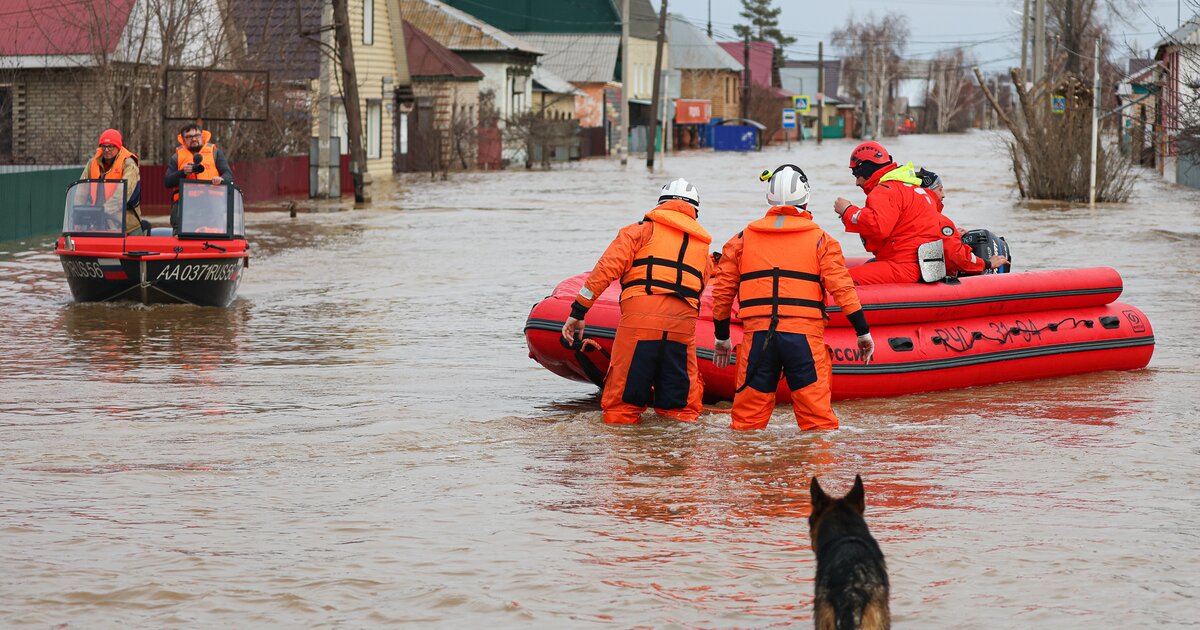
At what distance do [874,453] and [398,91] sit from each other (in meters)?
41.9

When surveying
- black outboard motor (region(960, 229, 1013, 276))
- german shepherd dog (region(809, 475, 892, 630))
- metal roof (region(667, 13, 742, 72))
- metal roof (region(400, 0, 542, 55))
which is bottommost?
german shepherd dog (region(809, 475, 892, 630))

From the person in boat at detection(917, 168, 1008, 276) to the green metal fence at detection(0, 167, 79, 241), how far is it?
16117 mm

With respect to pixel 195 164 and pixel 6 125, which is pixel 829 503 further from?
pixel 6 125

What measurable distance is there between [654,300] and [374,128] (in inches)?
1551

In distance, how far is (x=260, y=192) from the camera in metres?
33.9

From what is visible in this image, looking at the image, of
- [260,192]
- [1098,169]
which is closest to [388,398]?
[260,192]

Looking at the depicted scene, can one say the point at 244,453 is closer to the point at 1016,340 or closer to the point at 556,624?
the point at 556,624

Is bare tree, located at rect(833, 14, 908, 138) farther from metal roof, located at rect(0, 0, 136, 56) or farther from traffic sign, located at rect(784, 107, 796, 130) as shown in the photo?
metal roof, located at rect(0, 0, 136, 56)

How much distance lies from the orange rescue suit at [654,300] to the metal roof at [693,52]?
312 ft

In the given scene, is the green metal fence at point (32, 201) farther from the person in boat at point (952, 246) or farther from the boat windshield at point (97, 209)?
the person in boat at point (952, 246)

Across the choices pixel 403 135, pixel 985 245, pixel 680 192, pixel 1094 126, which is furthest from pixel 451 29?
pixel 680 192

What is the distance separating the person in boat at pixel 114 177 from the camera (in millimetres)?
15828

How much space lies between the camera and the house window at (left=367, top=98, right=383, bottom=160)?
47469 millimetres

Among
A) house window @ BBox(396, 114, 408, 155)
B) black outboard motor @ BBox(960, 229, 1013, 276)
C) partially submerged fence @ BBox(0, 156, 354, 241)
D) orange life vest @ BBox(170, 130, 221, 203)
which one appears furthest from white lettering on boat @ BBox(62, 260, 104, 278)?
house window @ BBox(396, 114, 408, 155)
